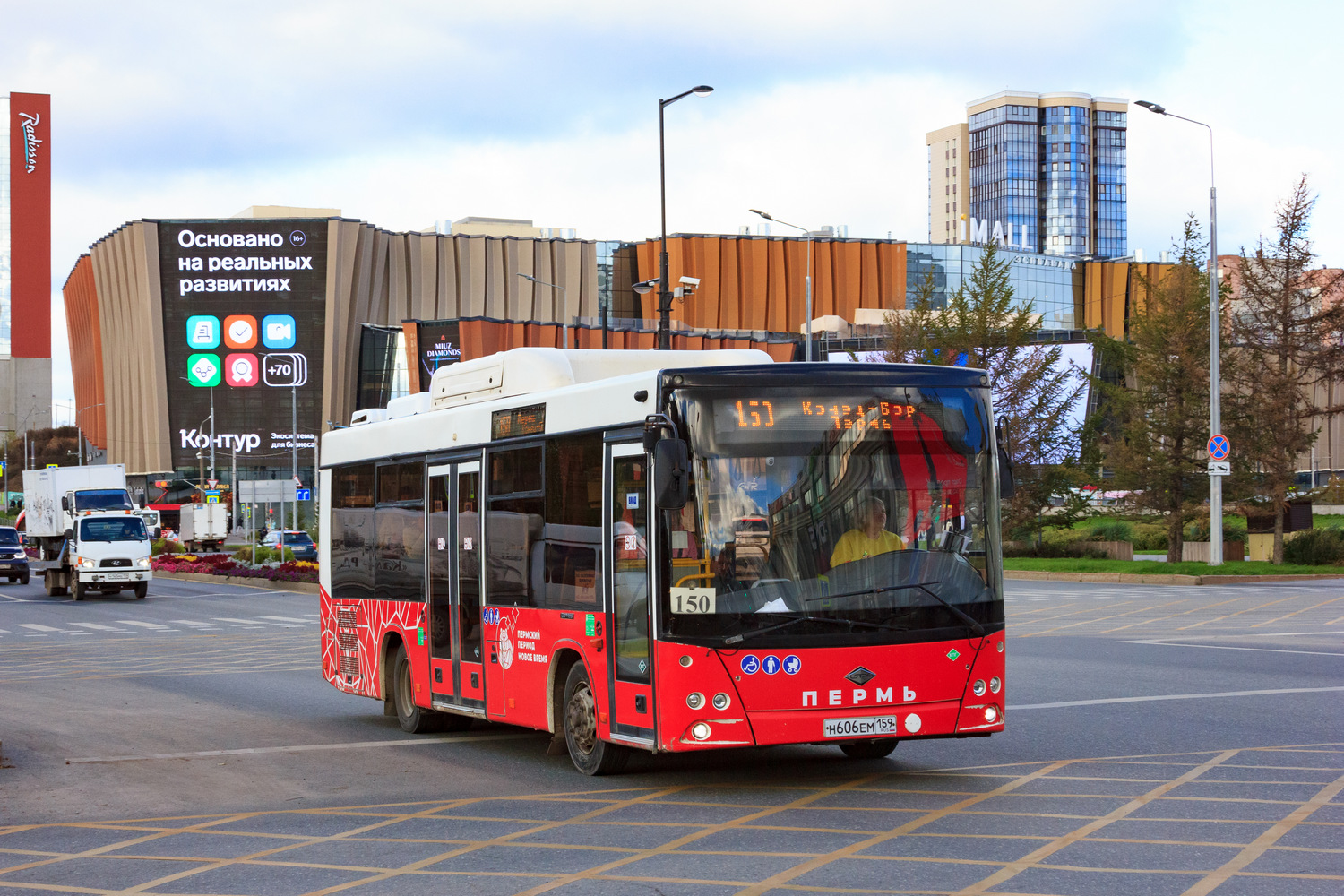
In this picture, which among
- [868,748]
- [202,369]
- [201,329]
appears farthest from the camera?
[202,369]

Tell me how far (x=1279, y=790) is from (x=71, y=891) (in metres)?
6.83

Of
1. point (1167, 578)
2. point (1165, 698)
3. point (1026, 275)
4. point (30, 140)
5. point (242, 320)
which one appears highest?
point (30, 140)

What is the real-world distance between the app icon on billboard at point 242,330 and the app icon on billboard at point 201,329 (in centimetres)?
98

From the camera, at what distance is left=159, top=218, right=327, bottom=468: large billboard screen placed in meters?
110

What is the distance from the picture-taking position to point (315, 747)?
41.1 ft

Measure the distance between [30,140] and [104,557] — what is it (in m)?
115

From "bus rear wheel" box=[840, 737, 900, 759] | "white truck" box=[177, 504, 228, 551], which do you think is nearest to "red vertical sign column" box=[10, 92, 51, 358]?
"white truck" box=[177, 504, 228, 551]

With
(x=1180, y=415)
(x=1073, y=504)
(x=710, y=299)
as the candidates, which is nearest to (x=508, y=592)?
(x=1180, y=415)

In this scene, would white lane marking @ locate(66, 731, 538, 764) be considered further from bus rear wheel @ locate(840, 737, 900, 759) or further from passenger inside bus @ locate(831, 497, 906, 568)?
passenger inside bus @ locate(831, 497, 906, 568)

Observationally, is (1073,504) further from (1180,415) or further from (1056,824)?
(1056,824)

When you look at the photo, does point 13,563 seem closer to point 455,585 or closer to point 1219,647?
point 1219,647

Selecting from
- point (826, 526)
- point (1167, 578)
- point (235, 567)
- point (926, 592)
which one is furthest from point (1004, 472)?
point (235, 567)

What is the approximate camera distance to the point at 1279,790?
30.6 ft

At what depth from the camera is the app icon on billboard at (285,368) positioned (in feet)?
361
